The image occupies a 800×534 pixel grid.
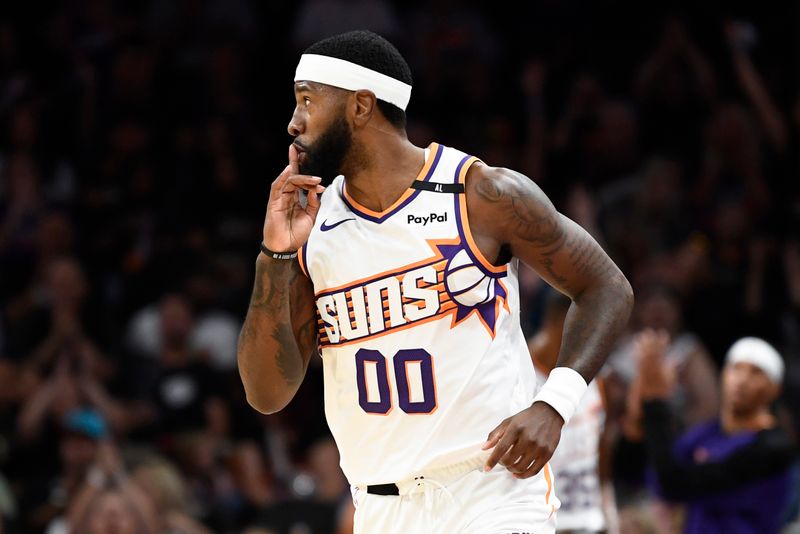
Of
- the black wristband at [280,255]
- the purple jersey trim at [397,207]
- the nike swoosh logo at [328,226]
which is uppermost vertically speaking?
the purple jersey trim at [397,207]

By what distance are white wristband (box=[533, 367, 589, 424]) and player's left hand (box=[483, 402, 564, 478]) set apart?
6 centimetres

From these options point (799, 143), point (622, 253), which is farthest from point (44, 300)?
point (799, 143)

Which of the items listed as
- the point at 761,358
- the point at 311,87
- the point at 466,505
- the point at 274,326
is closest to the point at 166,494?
the point at 761,358

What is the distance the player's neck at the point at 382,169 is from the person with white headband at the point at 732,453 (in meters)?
2.72

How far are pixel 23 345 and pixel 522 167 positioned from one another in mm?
4612

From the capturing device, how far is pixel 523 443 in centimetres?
428

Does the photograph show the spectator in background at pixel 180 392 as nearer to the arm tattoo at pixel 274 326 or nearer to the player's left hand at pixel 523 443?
the arm tattoo at pixel 274 326

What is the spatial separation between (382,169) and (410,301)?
1.61ft

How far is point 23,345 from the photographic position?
11.1 meters

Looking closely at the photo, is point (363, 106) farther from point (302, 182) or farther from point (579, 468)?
point (579, 468)

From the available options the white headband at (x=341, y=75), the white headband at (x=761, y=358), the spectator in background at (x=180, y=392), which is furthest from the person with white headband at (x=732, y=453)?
the spectator in background at (x=180, y=392)

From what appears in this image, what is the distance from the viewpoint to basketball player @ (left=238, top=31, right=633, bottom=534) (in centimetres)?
452

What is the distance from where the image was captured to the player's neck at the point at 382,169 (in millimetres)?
4688

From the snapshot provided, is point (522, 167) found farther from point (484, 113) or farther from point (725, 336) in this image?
point (725, 336)
